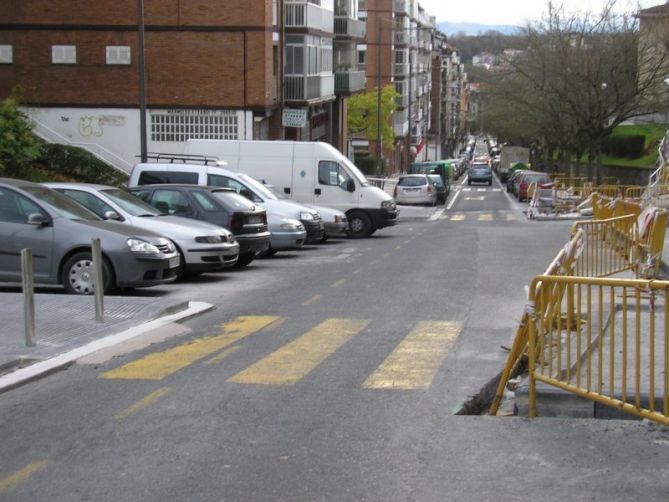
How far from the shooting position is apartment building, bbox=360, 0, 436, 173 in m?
84.8

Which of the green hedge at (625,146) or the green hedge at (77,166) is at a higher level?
the green hedge at (625,146)

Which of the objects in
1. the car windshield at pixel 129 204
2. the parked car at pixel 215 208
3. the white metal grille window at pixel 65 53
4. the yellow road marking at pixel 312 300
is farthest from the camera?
the white metal grille window at pixel 65 53

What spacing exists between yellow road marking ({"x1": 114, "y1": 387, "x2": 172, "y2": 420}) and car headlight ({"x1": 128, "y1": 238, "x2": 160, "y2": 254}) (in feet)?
19.4

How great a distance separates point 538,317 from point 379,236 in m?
21.5

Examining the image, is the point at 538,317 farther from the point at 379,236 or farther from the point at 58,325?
the point at 379,236

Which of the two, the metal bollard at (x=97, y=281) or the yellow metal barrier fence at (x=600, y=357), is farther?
the metal bollard at (x=97, y=281)

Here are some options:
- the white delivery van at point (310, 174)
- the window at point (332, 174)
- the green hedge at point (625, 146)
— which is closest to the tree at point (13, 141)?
the white delivery van at point (310, 174)

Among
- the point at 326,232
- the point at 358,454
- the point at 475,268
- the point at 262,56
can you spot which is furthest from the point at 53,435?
the point at 262,56

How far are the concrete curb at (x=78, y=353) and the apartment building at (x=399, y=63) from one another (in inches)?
2455

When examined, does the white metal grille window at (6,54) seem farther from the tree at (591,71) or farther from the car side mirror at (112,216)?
the tree at (591,71)

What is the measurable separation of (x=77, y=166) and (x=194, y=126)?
15.5 ft

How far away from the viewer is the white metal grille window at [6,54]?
3691 cm

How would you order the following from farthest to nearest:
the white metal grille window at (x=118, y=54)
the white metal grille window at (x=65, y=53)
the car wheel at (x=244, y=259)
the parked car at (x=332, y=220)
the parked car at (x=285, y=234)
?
the white metal grille window at (x=65, y=53) → the white metal grille window at (x=118, y=54) → the parked car at (x=332, y=220) → the parked car at (x=285, y=234) → the car wheel at (x=244, y=259)

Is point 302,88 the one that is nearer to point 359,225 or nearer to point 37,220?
point 359,225
